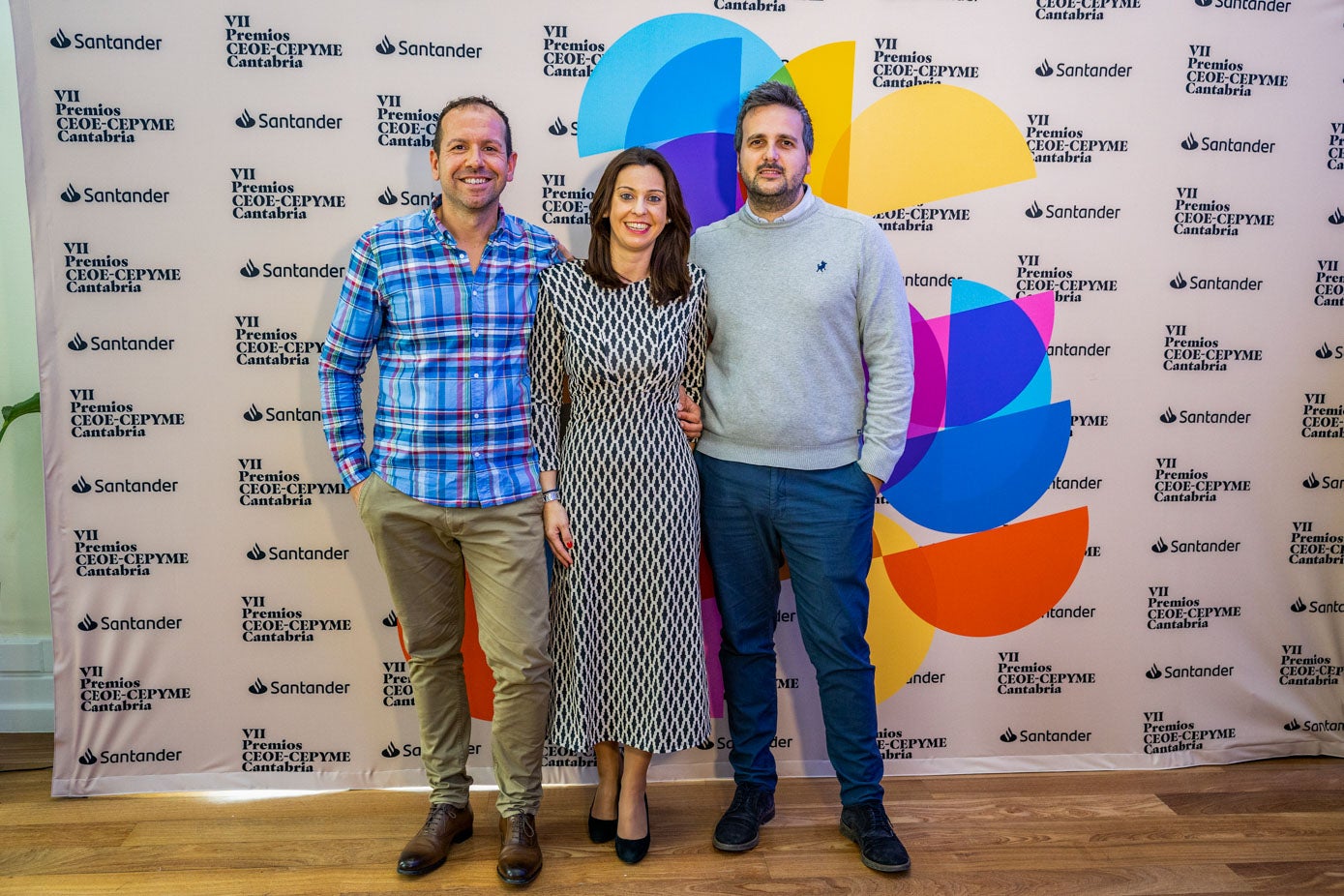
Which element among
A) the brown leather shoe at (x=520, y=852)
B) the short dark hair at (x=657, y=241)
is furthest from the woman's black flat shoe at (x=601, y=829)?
the short dark hair at (x=657, y=241)

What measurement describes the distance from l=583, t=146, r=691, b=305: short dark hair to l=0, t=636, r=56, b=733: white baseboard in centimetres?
221

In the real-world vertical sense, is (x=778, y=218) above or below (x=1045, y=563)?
above

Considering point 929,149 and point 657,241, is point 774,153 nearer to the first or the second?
point 657,241

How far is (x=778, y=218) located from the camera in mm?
2197

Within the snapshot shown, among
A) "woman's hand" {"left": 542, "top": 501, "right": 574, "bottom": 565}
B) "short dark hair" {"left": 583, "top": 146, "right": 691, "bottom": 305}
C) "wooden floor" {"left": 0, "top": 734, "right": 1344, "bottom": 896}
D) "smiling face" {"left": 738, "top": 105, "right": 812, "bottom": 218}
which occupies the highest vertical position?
"smiling face" {"left": 738, "top": 105, "right": 812, "bottom": 218}

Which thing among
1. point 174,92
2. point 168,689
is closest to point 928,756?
point 168,689

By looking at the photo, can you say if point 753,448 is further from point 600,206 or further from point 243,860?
point 243,860

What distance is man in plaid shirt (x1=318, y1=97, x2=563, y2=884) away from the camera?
6.72 ft

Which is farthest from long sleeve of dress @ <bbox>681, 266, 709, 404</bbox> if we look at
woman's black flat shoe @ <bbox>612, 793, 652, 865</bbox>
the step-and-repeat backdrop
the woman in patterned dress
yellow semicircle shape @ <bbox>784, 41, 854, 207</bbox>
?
woman's black flat shoe @ <bbox>612, 793, 652, 865</bbox>

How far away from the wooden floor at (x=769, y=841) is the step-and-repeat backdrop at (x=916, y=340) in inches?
4.9

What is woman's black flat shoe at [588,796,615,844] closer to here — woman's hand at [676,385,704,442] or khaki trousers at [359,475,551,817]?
khaki trousers at [359,475,551,817]

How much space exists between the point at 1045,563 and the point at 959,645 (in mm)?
358

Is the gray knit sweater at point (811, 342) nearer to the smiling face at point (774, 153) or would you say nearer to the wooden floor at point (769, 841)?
the smiling face at point (774, 153)

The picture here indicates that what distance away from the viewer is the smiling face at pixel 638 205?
2.05 metres
